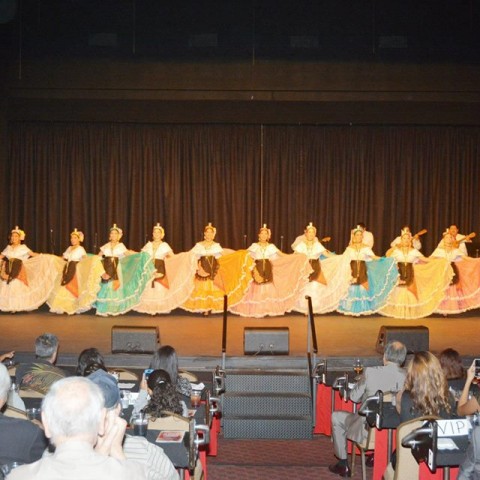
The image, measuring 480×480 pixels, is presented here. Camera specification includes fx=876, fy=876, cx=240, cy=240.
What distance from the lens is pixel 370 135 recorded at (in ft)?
55.9

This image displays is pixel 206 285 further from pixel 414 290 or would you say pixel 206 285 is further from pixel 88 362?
pixel 88 362

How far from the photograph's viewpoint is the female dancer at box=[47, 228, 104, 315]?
1264cm

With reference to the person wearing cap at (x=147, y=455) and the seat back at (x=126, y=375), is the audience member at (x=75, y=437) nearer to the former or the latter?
the person wearing cap at (x=147, y=455)

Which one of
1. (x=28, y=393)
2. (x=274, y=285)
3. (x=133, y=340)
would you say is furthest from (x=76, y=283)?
(x=28, y=393)

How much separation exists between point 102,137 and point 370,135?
17.1 ft

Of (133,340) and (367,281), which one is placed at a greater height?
(367,281)

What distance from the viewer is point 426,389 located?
5102 millimetres

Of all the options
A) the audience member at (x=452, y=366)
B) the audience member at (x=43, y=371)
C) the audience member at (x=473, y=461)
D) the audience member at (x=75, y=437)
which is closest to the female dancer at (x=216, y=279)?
the audience member at (x=43, y=371)

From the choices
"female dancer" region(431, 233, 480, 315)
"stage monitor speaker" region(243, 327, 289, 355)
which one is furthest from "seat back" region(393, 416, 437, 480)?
"female dancer" region(431, 233, 480, 315)

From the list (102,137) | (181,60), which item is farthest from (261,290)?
(102,137)

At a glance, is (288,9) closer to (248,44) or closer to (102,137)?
(248,44)

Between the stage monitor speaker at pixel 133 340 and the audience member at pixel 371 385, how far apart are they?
334cm

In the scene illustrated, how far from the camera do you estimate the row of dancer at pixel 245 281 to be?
1253 cm

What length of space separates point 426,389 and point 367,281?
7479 millimetres
